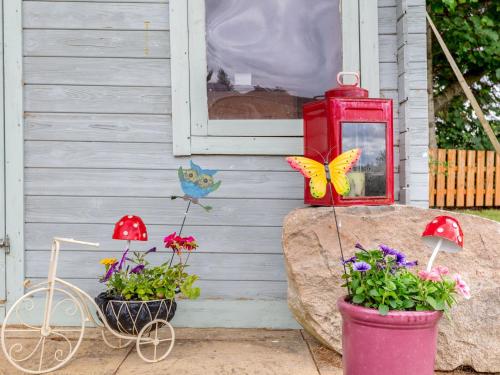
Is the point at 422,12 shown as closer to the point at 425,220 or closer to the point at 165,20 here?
the point at 425,220

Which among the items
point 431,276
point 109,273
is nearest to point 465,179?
point 431,276

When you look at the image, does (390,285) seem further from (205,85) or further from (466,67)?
(466,67)

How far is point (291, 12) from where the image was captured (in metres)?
3.17

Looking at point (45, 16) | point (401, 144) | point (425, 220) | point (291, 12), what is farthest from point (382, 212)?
point (45, 16)

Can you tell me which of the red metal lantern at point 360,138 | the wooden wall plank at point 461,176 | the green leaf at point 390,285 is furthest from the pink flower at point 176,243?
the wooden wall plank at point 461,176

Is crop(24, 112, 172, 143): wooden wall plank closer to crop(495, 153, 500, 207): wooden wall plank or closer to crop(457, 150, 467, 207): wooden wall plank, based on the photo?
crop(457, 150, 467, 207): wooden wall plank

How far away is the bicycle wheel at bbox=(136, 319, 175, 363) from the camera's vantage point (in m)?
2.56

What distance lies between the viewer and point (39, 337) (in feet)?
9.66

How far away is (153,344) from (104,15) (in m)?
2.00

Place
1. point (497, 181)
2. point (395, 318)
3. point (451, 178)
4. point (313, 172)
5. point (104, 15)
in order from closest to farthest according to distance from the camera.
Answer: point (395, 318) < point (313, 172) < point (104, 15) < point (451, 178) < point (497, 181)

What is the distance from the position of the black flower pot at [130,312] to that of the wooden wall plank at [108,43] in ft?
4.98

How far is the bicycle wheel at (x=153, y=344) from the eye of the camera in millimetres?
2562

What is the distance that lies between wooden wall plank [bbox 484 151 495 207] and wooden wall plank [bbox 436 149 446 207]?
94 centimetres

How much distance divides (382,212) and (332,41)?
3.80 feet
